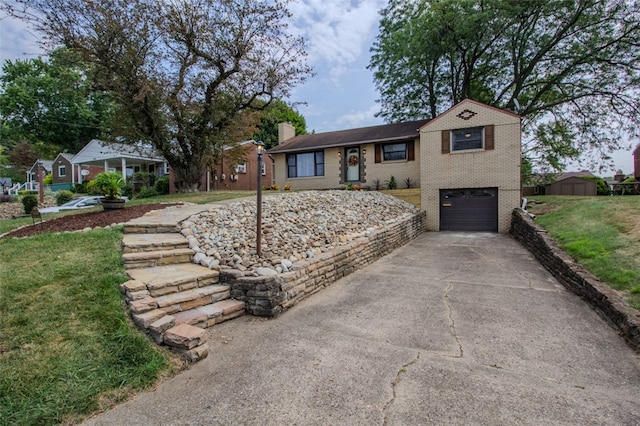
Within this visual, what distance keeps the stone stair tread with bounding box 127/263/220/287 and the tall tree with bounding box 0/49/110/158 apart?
3675cm

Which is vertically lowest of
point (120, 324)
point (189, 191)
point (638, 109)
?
point (120, 324)

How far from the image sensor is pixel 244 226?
6.29 m

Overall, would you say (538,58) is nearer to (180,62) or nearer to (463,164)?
(463,164)

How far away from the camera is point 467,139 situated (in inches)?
496

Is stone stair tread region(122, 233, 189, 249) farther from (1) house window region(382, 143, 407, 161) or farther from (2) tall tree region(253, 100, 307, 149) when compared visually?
(2) tall tree region(253, 100, 307, 149)

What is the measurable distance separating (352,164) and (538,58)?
435 inches

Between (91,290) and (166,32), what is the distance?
37.8 ft

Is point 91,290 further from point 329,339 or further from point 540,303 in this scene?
point 540,303

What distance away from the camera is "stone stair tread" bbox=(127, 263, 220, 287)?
403cm

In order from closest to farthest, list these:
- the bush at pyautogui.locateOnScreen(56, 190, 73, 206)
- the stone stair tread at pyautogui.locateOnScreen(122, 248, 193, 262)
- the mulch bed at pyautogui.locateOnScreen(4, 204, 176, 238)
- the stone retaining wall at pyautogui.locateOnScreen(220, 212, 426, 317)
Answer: the stone retaining wall at pyautogui.locateOnScreen(220, 212, 426, 317)
the stone stair tread at pyautogui.locateOnScreen(122, 248, 193, 262)
the mulch bed at pyautogui.locateOnScreen(4, 204, 176, 238)
the bush at pyautogui.locateOnScreen(56, 190, 73, 206)

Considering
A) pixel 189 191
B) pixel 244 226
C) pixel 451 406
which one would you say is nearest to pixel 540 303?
pixel 451 406

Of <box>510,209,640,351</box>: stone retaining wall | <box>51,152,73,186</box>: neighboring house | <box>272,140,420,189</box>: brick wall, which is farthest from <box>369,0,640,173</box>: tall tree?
<box>51,152,73,186</box>: neighboring house

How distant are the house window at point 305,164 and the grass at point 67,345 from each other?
14062 mm

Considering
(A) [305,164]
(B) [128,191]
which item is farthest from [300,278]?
(B) [128,191]
